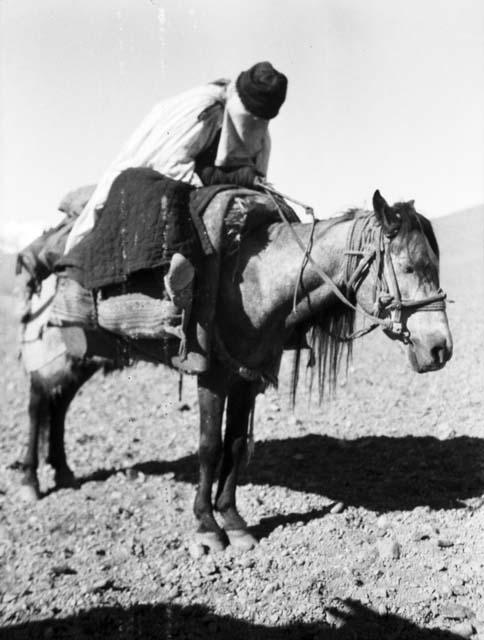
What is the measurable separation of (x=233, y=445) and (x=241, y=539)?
55cm

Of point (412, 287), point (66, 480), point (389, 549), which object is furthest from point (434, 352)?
point (66, 480)

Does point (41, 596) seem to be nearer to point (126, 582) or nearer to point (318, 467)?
point (126, 582)

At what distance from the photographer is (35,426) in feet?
16.8

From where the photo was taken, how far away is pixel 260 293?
3.46 metres

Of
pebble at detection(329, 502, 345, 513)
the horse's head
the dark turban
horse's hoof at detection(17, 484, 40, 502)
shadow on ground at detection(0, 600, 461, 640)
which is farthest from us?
horse's hoof at detection(17, 484, 40, 502)

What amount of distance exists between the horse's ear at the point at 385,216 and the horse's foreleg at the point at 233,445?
Result: 1.35m

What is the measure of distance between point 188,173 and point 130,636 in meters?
2.45

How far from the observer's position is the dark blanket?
342cm

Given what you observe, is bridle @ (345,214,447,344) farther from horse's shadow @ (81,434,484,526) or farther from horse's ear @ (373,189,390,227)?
horse's shadow @ (81,434,484,526)

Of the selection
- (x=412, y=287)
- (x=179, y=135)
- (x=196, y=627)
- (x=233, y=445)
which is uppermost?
(x=179, y=135)

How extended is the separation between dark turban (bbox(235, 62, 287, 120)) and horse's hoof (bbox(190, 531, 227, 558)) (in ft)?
7.89

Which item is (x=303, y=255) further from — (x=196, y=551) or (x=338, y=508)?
(x=196, y=551)

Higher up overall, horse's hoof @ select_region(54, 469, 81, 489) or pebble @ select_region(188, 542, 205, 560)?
pebble @ select_region(188, 542, 205, 560)

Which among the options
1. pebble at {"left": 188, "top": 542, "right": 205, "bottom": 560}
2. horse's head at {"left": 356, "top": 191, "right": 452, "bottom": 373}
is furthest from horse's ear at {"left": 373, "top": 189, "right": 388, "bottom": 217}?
pebble at {"left": 188, "top": 542, "right": 205, "bottom": 560}
